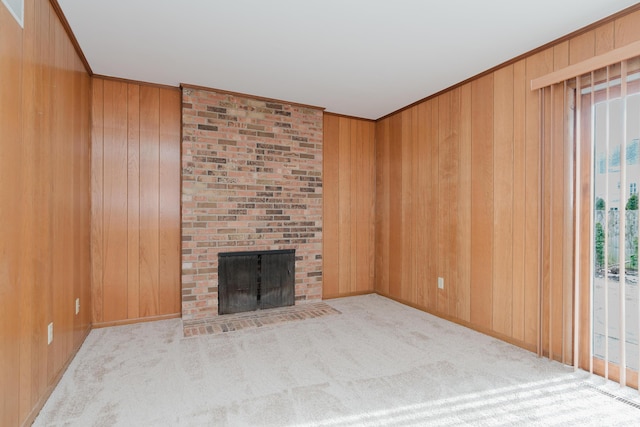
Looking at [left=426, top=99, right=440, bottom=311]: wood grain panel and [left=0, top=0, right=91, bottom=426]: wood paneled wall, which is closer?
[left=0, top=0, right=91, bottom=426]: wood paneled wall

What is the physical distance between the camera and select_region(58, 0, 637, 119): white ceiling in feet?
7.16

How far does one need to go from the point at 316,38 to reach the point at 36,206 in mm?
2191

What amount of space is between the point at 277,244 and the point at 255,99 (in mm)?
1778

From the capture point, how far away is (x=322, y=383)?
224cm

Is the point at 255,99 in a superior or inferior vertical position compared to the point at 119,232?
superior

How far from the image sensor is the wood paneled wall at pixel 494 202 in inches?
100

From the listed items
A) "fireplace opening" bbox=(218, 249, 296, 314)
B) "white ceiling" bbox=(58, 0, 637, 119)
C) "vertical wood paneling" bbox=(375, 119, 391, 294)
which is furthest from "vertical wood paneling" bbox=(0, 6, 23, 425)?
"vertical wood paneling" bbox=(375, 119, 391, 294)

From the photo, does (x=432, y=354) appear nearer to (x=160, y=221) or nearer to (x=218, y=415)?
(x=218, y=415)

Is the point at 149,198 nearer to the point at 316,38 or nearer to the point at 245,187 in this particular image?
the point at 245,187

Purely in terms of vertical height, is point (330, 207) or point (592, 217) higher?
point (330, 207)

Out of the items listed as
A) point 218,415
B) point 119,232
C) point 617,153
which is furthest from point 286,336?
point 617,153

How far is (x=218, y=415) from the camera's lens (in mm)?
1878

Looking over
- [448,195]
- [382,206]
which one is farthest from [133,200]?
[448,195]

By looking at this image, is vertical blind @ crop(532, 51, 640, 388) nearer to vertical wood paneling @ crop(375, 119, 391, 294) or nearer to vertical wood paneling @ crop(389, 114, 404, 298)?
vertical wood paneling @ crop(389, 114, 404, 298)
